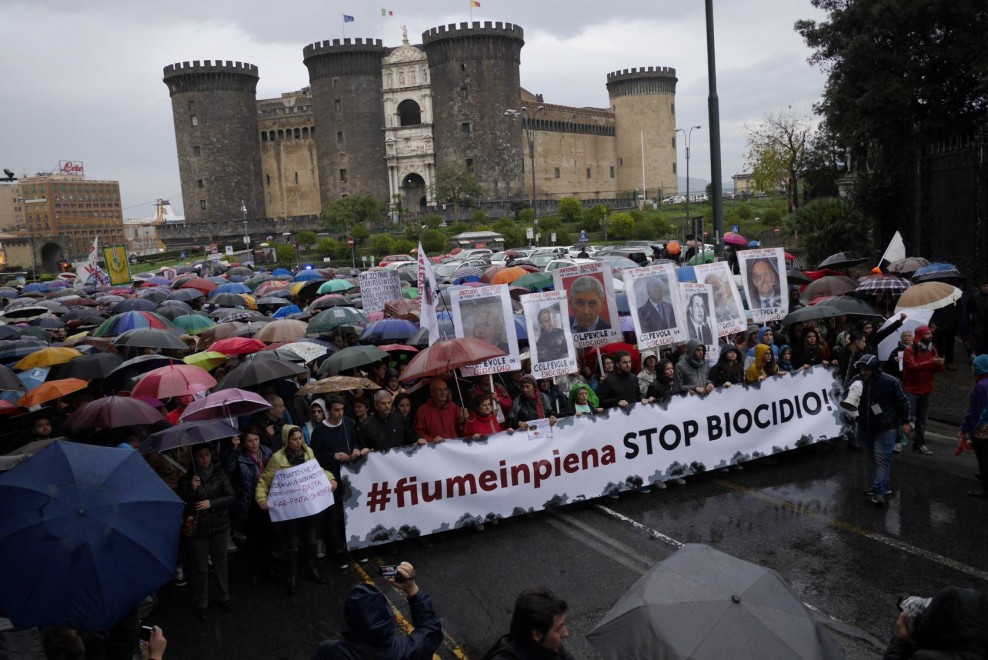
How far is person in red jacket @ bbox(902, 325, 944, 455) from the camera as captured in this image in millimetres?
9328

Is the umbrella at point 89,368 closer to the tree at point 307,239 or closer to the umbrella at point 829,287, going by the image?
the umbrella at point 829,287

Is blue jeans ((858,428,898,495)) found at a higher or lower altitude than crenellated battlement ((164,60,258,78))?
lower

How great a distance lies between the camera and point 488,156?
70000 millimetres

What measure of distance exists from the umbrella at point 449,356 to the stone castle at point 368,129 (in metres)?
60.6

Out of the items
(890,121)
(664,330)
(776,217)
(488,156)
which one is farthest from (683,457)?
(488,156)

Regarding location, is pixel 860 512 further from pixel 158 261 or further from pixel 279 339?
pixel 158 261

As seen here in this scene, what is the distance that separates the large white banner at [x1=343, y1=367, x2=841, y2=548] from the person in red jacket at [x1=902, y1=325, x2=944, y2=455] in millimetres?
796

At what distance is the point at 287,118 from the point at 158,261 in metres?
20.6

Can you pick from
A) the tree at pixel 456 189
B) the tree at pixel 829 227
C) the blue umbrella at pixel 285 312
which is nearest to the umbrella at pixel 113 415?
the blue umbrella at pixel 285 312

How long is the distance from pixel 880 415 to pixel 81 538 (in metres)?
6.40

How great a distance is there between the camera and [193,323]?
580 inches

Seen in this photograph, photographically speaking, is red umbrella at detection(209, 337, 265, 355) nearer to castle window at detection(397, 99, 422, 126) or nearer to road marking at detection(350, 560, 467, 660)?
road marking at detection(350, 560, 467, 660)

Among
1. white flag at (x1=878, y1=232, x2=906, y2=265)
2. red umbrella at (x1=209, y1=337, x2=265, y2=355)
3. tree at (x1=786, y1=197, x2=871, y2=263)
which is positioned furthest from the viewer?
tree at (x1=786, y1=197, x2=871, y2=263)

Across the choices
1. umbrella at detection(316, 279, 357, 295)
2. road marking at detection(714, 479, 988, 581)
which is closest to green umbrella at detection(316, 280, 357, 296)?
umbrella at detection(316, 279, 357, 295)
